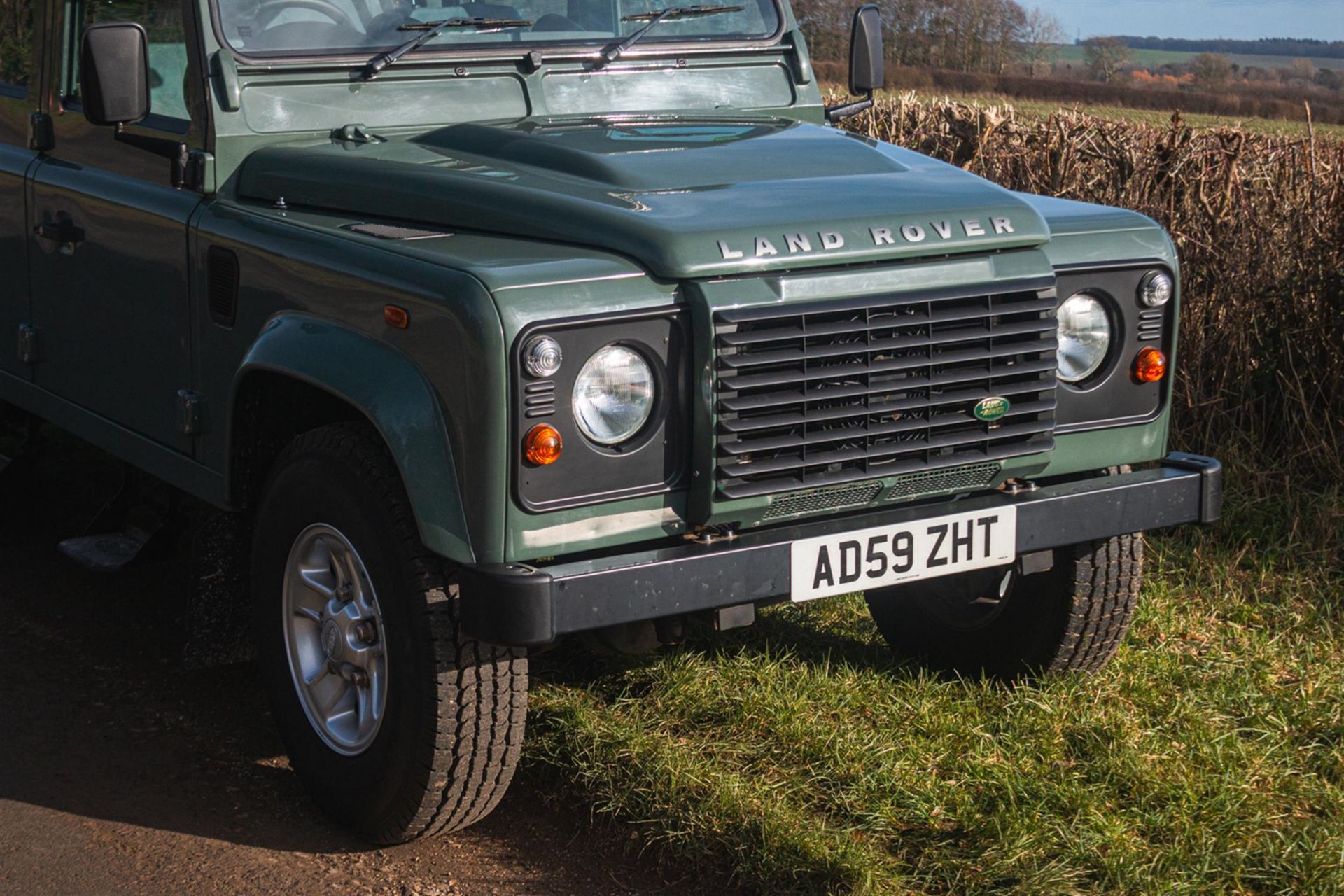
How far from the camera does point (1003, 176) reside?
270 inches

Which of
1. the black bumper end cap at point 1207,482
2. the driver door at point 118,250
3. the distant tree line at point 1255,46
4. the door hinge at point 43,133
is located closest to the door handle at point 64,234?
the driver door at point 118,250

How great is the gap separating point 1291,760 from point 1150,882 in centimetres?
81

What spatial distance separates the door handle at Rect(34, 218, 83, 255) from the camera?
4.13 metres

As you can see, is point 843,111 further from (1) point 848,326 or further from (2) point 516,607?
(2) point 516,607

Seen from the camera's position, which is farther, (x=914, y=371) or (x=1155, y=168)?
(x=1155, y=168)

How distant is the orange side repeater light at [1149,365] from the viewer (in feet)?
11.1

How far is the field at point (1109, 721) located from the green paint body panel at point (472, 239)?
72 centimetres

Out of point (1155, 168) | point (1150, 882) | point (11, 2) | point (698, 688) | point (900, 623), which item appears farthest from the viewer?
point (1155, 168)

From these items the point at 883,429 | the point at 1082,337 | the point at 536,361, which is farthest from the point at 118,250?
the point at 1082,337

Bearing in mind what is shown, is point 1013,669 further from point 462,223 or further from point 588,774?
point 462,223

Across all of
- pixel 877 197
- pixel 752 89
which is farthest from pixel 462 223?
pixel 752 89

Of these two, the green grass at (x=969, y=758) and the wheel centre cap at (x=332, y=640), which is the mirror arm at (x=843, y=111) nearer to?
the green grass at (x=969, y=758)

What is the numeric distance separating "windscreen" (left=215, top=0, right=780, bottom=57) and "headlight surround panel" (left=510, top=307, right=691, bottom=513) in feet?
4.83

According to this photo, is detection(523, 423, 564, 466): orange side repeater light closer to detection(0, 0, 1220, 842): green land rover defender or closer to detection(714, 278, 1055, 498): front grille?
detection(0, 0, 1220, 842): green land rover defender
